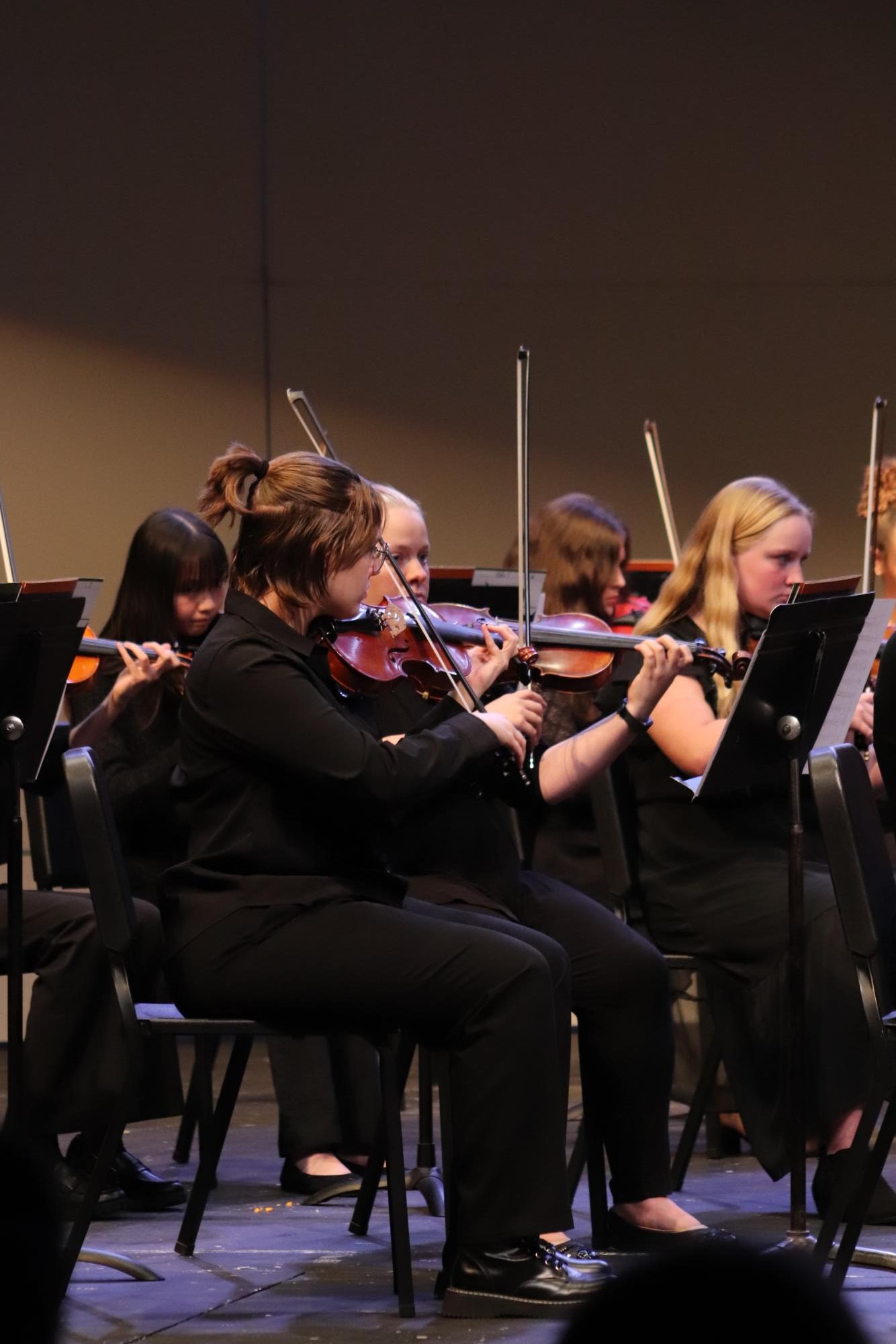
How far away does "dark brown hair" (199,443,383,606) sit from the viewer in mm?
2383

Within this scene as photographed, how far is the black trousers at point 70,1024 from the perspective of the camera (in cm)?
280

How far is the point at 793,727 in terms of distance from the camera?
2.56 metres

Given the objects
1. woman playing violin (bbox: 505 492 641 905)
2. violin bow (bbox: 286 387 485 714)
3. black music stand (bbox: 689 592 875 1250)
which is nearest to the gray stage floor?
black music stand (bbox: 689 592 875 1250)

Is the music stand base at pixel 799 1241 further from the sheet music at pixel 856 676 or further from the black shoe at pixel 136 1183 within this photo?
the black shoe at pixel 136 1183

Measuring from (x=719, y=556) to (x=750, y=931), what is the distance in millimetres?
665

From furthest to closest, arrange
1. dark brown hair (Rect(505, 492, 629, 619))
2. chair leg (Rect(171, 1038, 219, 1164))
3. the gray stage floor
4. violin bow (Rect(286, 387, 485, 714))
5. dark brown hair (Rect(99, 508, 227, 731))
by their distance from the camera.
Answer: dark brown hair (Rect(505, 492, 629, 619))
dark brown hair (Rect(99, 508, 227, 731))
chair leg (Rect(171, 1038, 219, 1164))
violin bow (Rect(286, 387, 485, 714))
the gray stage floor

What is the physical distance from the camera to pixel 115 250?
17.1 ft

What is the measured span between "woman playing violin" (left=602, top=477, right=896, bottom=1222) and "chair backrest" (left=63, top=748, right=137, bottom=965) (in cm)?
100

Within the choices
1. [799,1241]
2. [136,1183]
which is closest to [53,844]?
[136,1183]

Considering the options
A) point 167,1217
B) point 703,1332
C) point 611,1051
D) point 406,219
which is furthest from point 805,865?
point 406,219

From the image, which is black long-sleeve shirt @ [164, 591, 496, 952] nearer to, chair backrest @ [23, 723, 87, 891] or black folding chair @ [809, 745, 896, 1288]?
black folding chair @ [809, 745, 896, 1288]

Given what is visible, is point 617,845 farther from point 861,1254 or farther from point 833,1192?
point 861,1254

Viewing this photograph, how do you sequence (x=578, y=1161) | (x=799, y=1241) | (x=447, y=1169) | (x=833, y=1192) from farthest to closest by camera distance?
(x=578, y=1161) < (x=833, y=1192) < (x=799, y=1241) < (x=447, y=1169)

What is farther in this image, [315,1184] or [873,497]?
[873,497]
